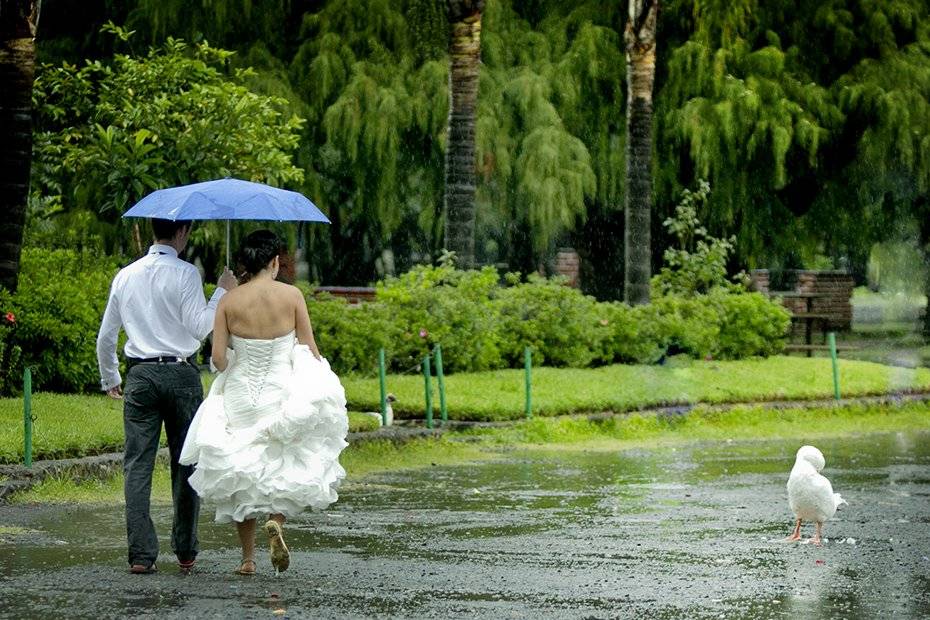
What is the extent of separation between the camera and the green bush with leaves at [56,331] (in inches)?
665

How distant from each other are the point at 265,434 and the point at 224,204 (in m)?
1.47

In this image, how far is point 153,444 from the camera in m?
9.65

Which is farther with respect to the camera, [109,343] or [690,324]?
[690,324]

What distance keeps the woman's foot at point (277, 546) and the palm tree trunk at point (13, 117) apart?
28.8 ft

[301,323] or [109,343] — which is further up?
[301,323]

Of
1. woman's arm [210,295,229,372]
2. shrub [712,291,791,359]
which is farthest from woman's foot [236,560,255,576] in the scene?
shrub [712,291,791,359]

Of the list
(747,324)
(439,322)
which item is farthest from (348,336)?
(747,324)

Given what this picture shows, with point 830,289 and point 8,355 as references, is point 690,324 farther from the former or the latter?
point 830,289

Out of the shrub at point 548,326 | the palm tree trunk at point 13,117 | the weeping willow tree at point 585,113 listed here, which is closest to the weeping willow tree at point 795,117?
the weeping willow tree at point 585,113

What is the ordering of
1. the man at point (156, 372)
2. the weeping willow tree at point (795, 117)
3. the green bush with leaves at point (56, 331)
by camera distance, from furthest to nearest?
the weeping willow tree at point (795, 117)
the green bush with leaves at point (56, 331)
the man at point (156, 372)

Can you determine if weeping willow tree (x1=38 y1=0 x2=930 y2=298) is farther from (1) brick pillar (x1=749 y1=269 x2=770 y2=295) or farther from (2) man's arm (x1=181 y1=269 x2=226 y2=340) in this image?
(2) man's arm (x1=181 y1=269 x2=226 y2=340)

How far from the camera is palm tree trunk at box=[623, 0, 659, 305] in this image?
26.4m

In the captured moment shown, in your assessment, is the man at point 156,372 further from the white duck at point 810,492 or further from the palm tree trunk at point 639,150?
the palm tree trunk at point 639,150

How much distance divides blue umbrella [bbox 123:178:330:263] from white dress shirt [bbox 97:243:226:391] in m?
0.30
